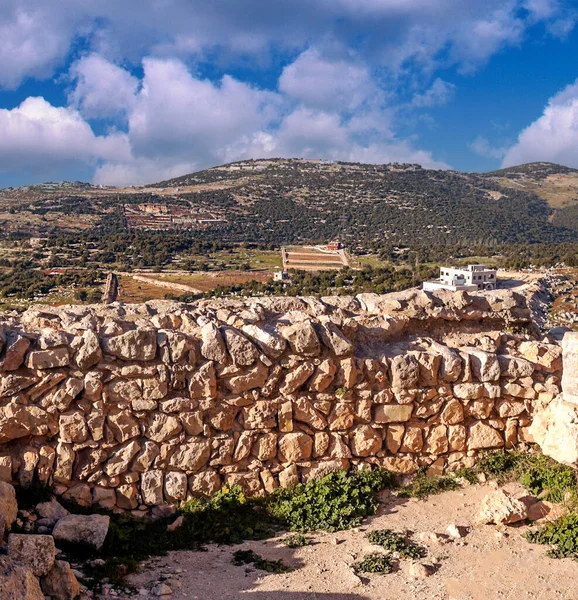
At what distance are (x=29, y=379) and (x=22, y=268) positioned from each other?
50.4 metres

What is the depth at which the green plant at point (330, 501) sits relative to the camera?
5555 millimetres

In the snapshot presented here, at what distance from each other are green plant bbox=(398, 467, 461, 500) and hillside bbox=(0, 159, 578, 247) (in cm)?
7826

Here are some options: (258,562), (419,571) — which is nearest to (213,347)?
(258,562)

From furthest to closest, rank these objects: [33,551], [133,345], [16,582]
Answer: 1. [133,345]
2. [33,551]
3. [16,582]

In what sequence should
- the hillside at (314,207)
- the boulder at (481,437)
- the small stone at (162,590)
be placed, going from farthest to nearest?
the hillside at (314,207), the boulder at (481,437), the small stone at (162,590)

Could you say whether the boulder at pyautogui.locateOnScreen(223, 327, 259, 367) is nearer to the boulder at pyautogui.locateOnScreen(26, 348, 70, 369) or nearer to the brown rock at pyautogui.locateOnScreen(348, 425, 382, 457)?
the brown rock at pyautogui.locateOnScreen(348, 425, 382, 457)

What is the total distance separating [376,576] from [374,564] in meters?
0.12

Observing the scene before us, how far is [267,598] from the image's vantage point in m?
4.32

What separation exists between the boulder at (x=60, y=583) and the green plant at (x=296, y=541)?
189 centimetres

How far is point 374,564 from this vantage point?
473 cm

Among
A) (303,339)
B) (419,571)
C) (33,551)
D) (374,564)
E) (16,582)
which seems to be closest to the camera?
(16,582)

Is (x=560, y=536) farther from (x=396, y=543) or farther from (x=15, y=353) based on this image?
(x=15, y=353)

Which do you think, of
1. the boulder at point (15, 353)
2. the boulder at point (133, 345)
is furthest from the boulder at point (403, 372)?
the boulder at point (15, 353)

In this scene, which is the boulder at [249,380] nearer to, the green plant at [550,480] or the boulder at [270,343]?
the boulder at [270,343]
